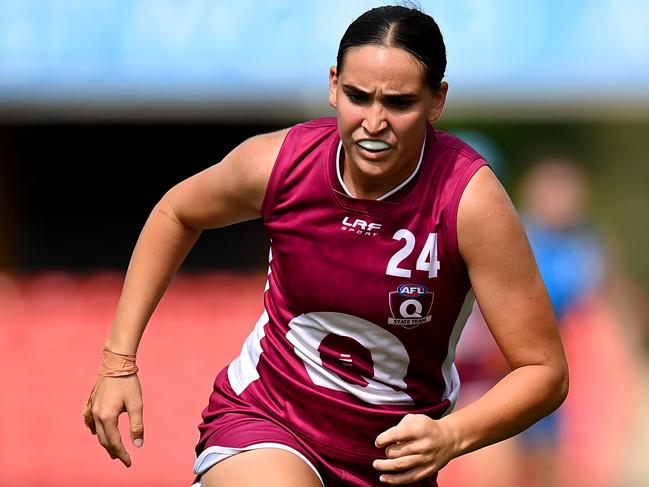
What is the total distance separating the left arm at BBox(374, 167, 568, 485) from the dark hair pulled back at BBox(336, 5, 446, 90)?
36cm

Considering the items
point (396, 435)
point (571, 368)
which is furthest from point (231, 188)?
point (571, 368)

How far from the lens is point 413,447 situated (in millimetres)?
3676

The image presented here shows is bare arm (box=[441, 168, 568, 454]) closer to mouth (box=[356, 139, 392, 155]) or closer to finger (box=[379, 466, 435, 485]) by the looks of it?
finger (box=[379, 466, 435, 485])

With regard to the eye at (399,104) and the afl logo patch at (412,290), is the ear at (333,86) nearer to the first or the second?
the eye at (399,104)

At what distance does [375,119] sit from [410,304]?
1.99 ft

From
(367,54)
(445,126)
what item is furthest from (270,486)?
(445,126)

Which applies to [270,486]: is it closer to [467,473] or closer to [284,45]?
[467,473]

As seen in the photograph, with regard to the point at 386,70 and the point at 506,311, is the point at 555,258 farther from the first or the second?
the point at 386,70

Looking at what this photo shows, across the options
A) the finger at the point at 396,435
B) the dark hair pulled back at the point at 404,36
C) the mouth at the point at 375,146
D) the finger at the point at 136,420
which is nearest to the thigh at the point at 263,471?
the finger at the point at 136,420

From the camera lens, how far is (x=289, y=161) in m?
4.19

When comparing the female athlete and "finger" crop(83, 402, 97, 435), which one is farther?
"finger" crop(83, 402, 97, 435)

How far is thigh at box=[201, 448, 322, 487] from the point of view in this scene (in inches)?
155

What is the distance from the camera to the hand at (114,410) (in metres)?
4.30

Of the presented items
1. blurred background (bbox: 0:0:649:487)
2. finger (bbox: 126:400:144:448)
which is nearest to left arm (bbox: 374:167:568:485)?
finger (bbox: 126:400:144:448)
